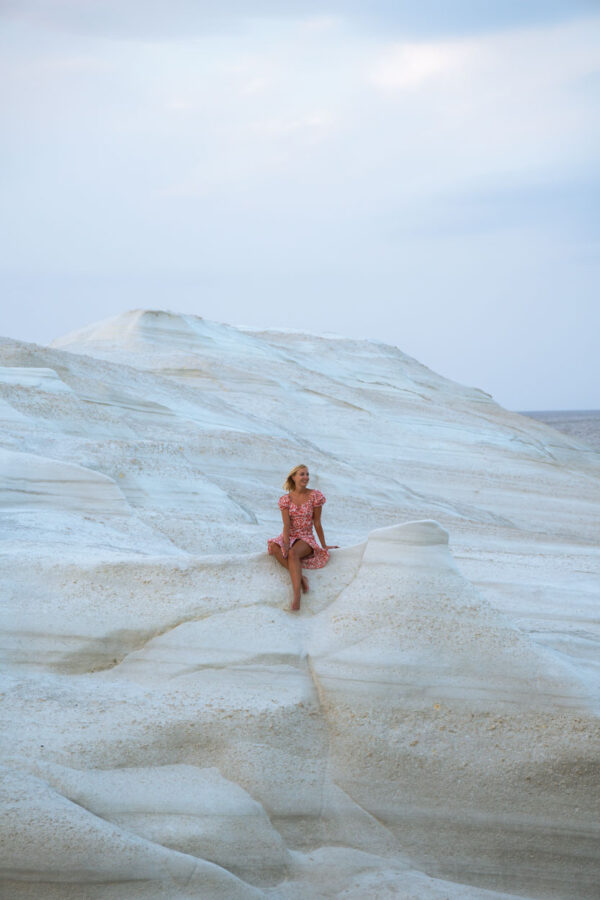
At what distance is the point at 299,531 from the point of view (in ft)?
19.0

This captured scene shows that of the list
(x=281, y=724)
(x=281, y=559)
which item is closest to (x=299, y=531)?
(x=281, y=559)

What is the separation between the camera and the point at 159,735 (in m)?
4.62

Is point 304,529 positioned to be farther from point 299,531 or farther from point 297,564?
point 297,564

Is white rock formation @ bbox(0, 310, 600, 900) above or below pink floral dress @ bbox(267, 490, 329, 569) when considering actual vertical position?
below

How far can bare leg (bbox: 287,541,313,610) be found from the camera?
216 inches

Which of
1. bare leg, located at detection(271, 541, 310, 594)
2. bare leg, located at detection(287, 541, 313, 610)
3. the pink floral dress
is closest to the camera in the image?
bare leg, located at detection(287, 541, 313, 610)

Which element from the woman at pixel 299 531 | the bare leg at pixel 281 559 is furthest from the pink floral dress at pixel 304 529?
the bare leg at pixel 281 559

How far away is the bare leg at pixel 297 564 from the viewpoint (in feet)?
18.0

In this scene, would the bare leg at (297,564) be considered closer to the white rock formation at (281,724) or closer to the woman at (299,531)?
the woman at (299,531)

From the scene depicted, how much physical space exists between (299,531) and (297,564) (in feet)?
0.94

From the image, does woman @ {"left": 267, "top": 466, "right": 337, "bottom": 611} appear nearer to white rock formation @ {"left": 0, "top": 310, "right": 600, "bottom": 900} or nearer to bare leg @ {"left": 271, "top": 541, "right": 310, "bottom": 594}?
bare leg @ {"left": 271, "top": 541, "right": 310, "bottom": 594}

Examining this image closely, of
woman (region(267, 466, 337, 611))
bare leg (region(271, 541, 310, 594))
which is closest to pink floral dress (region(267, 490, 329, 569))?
woman (region(267, 466, 337, 611))

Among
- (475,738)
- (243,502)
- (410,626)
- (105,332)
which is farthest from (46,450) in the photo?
(105,332)

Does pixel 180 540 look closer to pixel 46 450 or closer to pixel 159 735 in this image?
pixel 46 450
